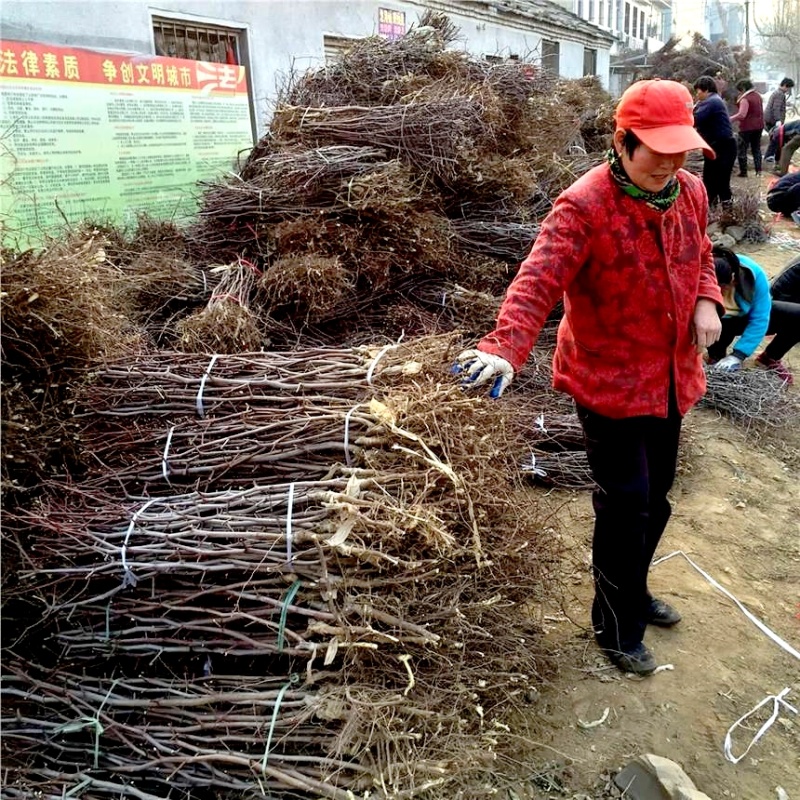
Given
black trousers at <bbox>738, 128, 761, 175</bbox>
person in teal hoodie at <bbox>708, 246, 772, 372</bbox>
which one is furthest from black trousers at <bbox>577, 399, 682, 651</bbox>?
black trousers at <bbox>738, 128, 761, 175</bbox>

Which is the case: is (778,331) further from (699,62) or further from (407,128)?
(699,62)

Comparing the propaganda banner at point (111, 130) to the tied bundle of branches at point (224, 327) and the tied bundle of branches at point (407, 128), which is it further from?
the tied bundle of branches at point (407, 128)

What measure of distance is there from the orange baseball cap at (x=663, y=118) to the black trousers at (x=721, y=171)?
8.45 m

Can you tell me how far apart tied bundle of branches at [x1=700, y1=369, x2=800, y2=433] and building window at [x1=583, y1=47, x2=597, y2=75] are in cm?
1658

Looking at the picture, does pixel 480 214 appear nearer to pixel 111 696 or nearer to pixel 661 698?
pixel 661 698

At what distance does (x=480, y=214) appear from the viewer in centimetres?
541

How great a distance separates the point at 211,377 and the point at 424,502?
975 millimetres

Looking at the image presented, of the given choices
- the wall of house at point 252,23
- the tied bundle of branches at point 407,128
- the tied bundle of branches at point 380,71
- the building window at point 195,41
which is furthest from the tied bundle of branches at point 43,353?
the building window at point 195,41

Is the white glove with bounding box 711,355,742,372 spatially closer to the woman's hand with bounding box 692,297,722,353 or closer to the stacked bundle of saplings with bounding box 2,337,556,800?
the woman's hand with bounding box 692,297,722,353

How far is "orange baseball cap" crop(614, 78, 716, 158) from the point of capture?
6.49 ft

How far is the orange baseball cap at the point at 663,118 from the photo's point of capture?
198 centimetres

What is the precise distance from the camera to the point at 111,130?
5.74 m

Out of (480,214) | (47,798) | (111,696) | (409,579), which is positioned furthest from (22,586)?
(480,214)

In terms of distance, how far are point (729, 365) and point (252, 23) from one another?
5927 millimetres
